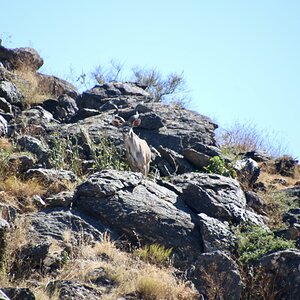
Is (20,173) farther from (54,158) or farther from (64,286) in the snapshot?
(64,286)

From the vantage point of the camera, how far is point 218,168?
20.3 meters

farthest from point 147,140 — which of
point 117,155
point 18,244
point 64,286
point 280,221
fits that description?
point 64,286

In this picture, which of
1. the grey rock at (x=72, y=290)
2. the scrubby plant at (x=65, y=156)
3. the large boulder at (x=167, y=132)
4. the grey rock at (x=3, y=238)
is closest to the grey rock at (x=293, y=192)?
the large boulder at (x=167, y=132)

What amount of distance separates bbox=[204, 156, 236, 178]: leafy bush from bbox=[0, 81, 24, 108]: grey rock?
6306 millimetres

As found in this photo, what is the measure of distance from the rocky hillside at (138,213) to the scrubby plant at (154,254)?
0.02 metres

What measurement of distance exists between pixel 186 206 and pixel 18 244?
368 cm

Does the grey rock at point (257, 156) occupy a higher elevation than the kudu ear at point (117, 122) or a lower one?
higher

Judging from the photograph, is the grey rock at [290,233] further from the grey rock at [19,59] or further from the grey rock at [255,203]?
the grey rock at [19,59]

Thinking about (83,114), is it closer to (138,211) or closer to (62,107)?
(62,107)

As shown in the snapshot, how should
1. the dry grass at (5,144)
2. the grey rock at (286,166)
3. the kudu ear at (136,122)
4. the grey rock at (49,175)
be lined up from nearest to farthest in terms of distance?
the grey rock at (49,175), the dry grass at (5,144), the kudu ear at (136,122), the grey rock at (286,166)

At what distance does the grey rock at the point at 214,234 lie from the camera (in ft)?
52.4

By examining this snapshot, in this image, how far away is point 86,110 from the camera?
77.9ft

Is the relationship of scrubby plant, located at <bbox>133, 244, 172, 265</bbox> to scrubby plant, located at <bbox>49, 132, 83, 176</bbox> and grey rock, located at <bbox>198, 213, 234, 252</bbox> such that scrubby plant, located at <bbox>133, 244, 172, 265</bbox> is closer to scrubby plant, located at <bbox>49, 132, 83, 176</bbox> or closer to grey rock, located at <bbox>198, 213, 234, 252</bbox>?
grey rock, located at <bbox>198, 213, 234, 252</bbox>

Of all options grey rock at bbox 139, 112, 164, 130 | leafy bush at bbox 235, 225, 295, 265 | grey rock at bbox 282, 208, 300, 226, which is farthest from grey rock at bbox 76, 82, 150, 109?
leafy bush at bbox 235, 225, 295, 265
